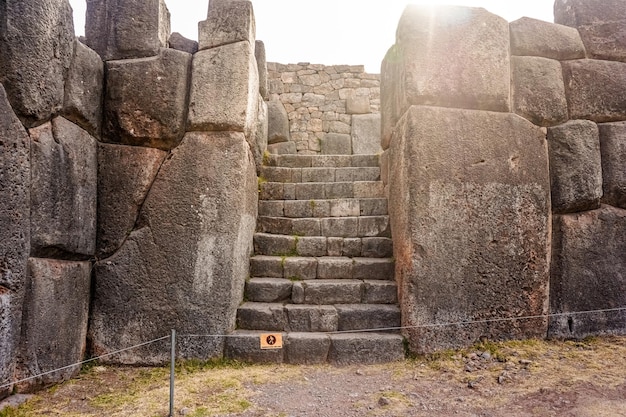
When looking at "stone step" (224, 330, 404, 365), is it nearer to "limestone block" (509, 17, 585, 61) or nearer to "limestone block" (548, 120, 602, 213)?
"limestone block" (548, 120, 602, 213)

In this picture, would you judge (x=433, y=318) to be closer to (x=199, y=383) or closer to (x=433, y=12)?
(x=199, y=383)

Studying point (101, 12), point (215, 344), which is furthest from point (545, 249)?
point (101, 12)

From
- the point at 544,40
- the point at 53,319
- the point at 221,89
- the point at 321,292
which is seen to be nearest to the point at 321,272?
the point at 321,292

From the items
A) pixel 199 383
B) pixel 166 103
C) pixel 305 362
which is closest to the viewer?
pixel 199 383

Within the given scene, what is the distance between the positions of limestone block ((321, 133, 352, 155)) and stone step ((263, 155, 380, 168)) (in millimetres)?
3486

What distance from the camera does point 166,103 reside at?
3.18 meters

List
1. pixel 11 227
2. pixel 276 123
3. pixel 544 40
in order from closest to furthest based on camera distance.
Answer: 1. pixel 11 227
2. pixel 544 40
3. pixel 276 123

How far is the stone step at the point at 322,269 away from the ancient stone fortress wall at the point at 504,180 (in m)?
0.21

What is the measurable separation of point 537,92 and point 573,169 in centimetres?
74

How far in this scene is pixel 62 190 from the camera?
2625 millimetres

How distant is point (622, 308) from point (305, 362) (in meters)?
2.74

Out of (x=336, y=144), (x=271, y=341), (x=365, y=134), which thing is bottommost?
(x=271, y=341)

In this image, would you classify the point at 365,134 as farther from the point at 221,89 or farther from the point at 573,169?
the point at 221,89

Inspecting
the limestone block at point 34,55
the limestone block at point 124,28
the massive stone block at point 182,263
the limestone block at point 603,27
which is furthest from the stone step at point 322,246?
the limestone block at point 603,27
